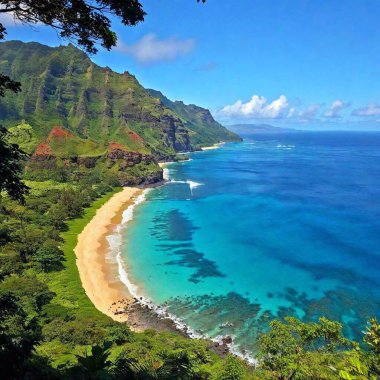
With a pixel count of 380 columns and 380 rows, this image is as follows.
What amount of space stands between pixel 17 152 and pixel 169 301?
168ft

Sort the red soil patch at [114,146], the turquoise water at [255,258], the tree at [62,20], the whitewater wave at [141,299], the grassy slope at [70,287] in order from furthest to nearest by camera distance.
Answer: the red soil patch at [114,146] < the turquoise water at [255,258] < the grassy slope at [70,287] < the whitewater wave at [141,299] < the tree at [62,20]

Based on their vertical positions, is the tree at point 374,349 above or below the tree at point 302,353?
above

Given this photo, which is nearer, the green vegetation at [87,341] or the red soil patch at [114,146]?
the green vegetation at [87,341]

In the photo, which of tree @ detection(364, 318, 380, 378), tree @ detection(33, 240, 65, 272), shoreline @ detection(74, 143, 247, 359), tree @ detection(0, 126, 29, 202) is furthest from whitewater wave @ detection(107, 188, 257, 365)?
tree @ detection(0, 126, 29, 202)

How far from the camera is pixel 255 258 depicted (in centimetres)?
8056

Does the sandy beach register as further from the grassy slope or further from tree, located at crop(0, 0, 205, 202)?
tree, located at crop(0, 0, 205, 202)

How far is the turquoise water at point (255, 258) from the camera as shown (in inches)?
2274

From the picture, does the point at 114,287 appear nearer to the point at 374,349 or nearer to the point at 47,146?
the point at 374,349

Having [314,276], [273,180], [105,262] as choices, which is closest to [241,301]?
[314,276]

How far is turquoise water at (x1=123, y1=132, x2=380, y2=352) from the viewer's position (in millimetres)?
57769

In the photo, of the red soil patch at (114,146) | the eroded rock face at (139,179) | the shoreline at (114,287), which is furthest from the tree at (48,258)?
the red soil patch at (114,146)

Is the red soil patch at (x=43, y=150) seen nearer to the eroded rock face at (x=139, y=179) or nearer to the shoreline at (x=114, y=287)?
the eroded rock face at (x=139, y=179)

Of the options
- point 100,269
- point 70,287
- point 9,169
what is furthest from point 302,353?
point 100,269

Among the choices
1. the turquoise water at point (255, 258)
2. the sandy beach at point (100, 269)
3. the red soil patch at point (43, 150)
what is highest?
the red soil patch at point (43, 150)
